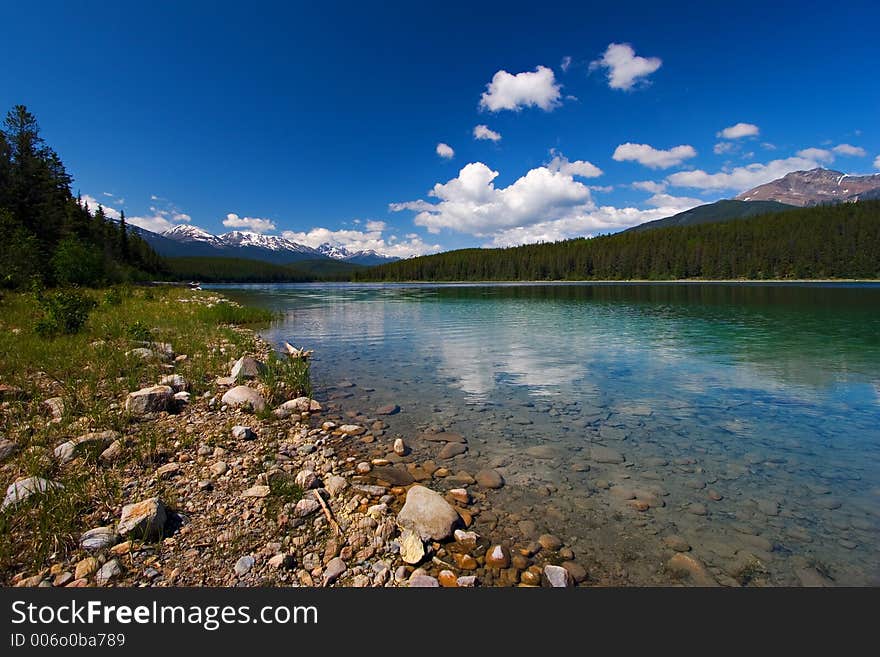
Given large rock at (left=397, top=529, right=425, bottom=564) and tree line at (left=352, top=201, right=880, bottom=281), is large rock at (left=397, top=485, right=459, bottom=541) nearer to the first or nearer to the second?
large rock at (left=397, top=529, right=425, bottom=564)

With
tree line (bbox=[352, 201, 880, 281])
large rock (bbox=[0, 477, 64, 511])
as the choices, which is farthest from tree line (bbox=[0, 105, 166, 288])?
tree line (bbox=[352, 201, 880, 281])

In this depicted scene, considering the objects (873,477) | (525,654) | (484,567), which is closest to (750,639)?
(525,654)

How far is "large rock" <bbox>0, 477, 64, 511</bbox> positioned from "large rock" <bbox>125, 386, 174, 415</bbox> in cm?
336

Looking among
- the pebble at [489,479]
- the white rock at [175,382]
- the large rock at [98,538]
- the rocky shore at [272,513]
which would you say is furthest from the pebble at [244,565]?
the white rock at [175,382]

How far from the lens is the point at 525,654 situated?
3588mm

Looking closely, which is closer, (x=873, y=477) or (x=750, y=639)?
(x=750, y=639)

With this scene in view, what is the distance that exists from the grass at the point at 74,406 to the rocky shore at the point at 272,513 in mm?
90

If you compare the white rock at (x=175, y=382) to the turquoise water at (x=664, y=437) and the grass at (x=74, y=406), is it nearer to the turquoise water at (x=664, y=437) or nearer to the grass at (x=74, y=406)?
the grass at (x=74, y=406)

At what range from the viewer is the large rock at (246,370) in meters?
12.1

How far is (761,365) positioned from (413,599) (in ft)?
62.0

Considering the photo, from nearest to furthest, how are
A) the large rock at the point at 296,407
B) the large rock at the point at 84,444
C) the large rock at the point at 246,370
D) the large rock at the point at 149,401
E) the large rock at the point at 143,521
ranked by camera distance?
1. the large rock at the point at 143,521
2. the large rock at the point at 84,444
3. the large rock at the point at 149,401
4. the large rock at the point at 296,407
5. the large rock at the point at 246,370

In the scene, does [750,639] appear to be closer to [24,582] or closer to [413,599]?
[413,599]

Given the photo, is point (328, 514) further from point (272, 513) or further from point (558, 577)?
point (558, 577)

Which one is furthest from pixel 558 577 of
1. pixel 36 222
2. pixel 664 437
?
pixel 36 222
